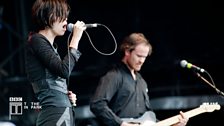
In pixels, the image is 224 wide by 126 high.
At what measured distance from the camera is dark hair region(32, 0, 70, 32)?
2244 millimetres

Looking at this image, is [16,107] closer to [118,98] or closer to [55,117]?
[118,98]

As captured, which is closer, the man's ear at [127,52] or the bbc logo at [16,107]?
the bbc logo at [16,107]

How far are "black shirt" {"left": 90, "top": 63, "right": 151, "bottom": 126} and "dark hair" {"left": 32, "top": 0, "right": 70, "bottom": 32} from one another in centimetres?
117

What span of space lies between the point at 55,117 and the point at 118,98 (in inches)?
51.4

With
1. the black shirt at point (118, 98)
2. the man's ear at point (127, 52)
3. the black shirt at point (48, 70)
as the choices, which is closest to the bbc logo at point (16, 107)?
the black shirt at point (118, 98)

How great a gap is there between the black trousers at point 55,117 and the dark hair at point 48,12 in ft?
1.25

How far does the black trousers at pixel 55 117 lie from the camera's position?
2.12 metres

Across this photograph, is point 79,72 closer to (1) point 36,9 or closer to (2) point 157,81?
(2) point 157,81

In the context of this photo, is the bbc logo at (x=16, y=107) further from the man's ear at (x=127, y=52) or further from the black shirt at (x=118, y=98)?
the man's ear at (x=127, y=52)

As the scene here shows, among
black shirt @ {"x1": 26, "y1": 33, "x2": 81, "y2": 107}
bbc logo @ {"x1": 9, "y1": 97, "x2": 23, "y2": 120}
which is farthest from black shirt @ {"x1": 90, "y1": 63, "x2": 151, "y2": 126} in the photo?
black shirt @ {"x1": 26, "y1": 33, "x2": 81, "y2": 107}

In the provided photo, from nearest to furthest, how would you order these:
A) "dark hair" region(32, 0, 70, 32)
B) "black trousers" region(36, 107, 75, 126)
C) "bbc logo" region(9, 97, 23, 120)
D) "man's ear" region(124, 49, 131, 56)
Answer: "black trousers" region(36, 107, 75, 126) < "dark hair" region(32, 0, 70, 32) < "bbc logo" region(9, 97, 23, 120) < "man's ear" region(124, 49, 131, 56)

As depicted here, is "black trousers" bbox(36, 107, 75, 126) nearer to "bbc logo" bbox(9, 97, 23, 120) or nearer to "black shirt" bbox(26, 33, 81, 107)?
"black shirt" bbox(26, 33, 81, 107)

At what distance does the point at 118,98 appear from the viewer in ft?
11.2

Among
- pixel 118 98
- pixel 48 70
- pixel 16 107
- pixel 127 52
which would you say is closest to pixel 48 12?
pixel 48 70
